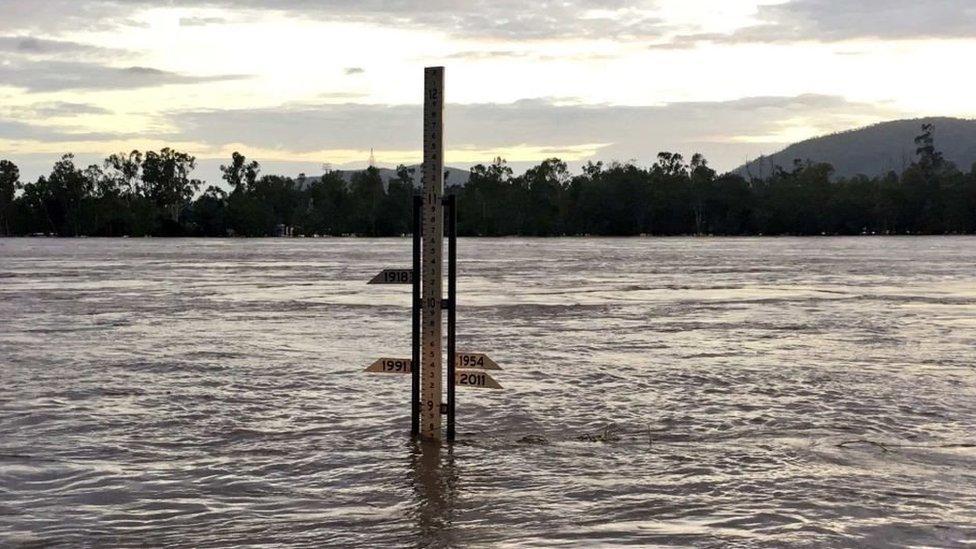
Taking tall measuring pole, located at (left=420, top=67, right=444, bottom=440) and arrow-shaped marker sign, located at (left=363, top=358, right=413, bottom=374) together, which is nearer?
tall measuring pole, located at (left=420, top=67, right=444, bottom=440)

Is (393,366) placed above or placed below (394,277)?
below

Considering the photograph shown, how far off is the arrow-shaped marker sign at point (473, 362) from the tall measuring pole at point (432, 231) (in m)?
0.19

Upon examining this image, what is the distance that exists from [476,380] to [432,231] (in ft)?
4.49

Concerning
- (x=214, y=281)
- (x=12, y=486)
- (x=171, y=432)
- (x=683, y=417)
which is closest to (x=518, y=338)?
(x=683, y=417)

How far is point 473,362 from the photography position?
10.3 m

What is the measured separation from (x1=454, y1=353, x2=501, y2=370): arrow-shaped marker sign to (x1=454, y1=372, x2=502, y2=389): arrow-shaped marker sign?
0.07 metres

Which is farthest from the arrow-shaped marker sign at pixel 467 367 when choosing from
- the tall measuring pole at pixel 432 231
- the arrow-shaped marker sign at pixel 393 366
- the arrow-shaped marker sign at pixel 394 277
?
the arrow-shaped marker sign at pixel 394 277

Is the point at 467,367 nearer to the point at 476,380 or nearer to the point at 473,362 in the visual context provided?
the point at 473,362

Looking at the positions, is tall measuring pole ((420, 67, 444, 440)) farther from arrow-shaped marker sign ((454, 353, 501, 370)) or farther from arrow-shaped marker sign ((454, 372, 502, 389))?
arrow-shaped marker sign ((454, 372, 502, 389))

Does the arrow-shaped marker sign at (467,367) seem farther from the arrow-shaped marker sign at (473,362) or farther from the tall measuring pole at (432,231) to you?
the tall measuring pole at (432,231)

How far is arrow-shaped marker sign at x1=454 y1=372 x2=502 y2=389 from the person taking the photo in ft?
32.9

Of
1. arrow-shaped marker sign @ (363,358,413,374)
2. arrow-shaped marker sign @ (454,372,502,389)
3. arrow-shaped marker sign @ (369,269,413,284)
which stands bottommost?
arrow-shaped marker sign @ (454,372,502,389)

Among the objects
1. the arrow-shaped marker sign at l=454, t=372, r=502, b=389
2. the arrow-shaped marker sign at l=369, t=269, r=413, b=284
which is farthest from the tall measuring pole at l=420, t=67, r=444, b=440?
the arrow-shaped marker sign at l=454, t=372, r=502, b=389

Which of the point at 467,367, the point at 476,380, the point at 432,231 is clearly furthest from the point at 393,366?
the point at 432,231
